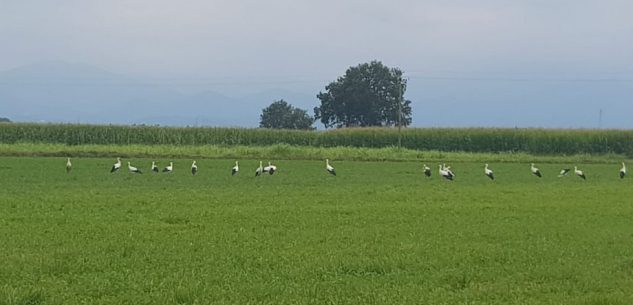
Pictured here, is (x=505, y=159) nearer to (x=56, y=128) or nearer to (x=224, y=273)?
(x=56, y=128)

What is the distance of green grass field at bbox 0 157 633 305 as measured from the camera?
29.6 feet

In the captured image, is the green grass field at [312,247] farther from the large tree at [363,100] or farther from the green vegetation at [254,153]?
the large tree at [363,100]

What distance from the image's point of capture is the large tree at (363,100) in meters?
105

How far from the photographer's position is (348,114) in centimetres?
10644

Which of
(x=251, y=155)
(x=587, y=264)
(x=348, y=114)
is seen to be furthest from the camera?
(x=348, y=114)

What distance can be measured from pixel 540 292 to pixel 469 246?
11.7 ft

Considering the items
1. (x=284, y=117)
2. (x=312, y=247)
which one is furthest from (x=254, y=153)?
(x=284, y=117)

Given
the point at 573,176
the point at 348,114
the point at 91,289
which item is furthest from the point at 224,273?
the point at 348,114

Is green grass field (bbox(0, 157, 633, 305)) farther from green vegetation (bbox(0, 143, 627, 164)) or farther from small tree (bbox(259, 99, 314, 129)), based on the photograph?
small tree (bbox(259, 99, 314, 129))

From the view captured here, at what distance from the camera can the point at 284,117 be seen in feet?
367

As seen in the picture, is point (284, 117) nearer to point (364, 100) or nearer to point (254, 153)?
point (364, 100)

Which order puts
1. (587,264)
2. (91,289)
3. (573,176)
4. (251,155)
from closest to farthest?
(91,289) < (587,264) < (573,176) < (251,155)

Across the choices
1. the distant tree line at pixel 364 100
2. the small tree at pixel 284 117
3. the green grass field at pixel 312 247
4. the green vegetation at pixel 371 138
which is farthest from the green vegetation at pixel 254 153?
the small tree at pixel 284 117

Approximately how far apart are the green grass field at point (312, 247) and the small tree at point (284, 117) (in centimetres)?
8609
